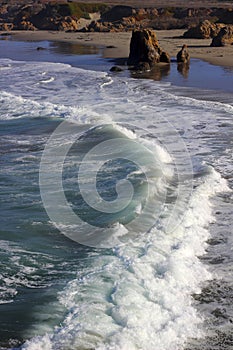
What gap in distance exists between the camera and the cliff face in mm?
52719

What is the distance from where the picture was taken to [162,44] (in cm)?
3659

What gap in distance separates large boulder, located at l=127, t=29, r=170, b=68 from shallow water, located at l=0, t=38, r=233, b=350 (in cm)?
1166

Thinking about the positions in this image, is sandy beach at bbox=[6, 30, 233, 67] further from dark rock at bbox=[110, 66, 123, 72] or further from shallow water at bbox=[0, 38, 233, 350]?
shallow water at bbox=[0, 38, 233, 350]

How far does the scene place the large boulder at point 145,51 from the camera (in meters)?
27.7

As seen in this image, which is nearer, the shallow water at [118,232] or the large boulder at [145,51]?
the shallow water at [118,232]

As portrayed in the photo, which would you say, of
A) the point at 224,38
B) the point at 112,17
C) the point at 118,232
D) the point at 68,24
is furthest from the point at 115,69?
the point at 112,17

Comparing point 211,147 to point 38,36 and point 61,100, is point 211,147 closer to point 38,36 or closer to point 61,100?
point 61,100

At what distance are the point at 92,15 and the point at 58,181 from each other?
191ft

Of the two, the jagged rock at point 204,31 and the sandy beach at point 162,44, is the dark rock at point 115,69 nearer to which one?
the sandy beach at point 162,44

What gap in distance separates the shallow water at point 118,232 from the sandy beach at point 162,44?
46.3ft

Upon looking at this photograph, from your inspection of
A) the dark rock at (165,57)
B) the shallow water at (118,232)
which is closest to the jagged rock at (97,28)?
the dark rock at (165,57)

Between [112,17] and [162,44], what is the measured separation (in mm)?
27813

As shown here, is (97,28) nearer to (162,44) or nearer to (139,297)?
(162,44)

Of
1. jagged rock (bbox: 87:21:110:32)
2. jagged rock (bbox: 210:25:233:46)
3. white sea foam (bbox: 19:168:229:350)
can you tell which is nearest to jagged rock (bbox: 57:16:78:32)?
jagged rock (bbox: 87:21:110:32)
